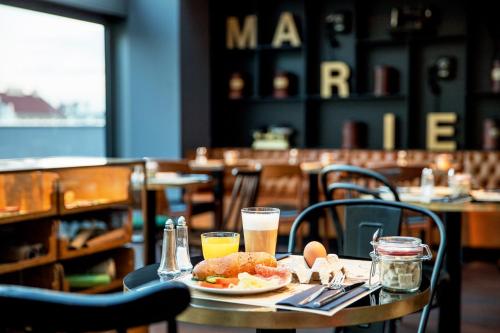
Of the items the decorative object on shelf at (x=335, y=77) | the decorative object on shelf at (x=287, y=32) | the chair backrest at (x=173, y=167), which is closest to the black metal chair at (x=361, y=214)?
the chair backrest at (x=173, y=167)

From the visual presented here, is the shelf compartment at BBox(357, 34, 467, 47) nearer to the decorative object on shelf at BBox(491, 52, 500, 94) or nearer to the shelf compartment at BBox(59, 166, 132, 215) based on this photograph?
the decorative object on shelf at BBox(491, 52, 500, 94)

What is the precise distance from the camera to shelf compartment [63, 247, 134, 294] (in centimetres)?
327

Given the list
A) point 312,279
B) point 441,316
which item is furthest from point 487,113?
point 312,279

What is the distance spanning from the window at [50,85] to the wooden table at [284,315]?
5.29 metres

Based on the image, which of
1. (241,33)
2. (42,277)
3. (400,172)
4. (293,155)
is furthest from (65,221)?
(241,33)

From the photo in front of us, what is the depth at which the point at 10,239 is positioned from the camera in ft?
9.80

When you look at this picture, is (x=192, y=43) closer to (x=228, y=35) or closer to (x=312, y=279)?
(x=228, y=35)

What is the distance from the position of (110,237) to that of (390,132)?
465cm

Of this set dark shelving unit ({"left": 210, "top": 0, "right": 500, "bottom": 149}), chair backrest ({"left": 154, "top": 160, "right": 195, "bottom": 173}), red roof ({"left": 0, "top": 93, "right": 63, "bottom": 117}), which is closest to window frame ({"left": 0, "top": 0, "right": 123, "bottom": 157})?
red roof ({"left": 0, "top": 93, "right": 63, "bottom": 117})

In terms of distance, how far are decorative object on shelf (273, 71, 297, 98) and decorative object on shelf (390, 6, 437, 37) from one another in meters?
1.30

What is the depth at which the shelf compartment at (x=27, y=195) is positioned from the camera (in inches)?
111

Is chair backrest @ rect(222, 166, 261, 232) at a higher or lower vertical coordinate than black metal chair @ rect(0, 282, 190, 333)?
lower

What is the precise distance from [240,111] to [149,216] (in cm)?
483

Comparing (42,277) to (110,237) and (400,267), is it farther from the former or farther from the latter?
(400,267)
